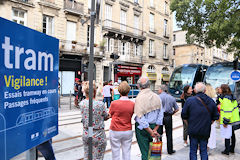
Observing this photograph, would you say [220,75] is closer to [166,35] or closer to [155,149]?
[155,149]

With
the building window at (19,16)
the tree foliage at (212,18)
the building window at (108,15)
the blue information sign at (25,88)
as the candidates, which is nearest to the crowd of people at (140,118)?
the blue information sign at (25,88)

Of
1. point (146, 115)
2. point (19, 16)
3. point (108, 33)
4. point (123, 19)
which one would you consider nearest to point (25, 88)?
point (146, 115)

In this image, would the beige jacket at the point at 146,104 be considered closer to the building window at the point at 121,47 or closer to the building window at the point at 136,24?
the building window at the point at 121,47

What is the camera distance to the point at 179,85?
16094mm

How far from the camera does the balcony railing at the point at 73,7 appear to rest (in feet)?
59.6

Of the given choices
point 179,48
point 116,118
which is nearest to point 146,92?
point 116,118

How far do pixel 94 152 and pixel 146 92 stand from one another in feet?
4.15

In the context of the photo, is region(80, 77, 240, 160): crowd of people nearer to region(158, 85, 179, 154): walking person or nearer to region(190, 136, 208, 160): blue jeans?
region(190, 136, 208, 160): blue jeans

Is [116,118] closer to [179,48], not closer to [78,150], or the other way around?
[78,150]

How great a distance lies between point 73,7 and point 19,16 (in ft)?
17.1

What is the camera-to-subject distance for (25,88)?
1.84 metres

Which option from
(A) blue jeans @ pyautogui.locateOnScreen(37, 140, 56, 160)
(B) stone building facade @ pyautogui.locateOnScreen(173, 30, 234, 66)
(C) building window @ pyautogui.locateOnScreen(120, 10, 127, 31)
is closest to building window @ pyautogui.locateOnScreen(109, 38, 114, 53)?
(C) building window @ pyautogui.locateOnScreen(120, 10, 127, 31)

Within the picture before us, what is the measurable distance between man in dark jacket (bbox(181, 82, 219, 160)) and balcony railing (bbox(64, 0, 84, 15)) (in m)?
17.2

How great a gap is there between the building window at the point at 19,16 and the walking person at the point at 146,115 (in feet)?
50.3
